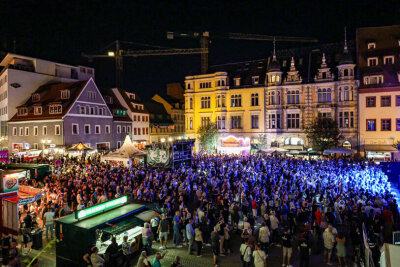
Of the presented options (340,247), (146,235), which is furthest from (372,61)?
(146,235)

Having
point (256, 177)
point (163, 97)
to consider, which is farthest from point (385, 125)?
point (163, 97)

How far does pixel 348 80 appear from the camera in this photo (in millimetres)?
35938

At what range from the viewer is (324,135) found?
1304 inches

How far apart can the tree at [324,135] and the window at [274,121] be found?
23.4 feet

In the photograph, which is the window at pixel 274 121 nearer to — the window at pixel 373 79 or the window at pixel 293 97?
the window at pixel 293 97

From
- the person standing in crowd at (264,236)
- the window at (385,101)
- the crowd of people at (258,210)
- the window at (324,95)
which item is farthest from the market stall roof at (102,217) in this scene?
the window at (385,101)

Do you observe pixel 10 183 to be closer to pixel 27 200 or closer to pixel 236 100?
pixel 27 200

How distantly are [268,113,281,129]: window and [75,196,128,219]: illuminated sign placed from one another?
32.4m

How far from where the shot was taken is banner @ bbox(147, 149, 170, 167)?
2439cm

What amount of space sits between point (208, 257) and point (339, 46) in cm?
4023

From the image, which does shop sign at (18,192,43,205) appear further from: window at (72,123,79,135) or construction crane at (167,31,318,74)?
construction crane at (167,31,318,74)

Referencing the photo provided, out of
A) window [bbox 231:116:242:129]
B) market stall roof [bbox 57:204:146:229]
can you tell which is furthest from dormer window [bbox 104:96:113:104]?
market stall roof [bbox 57:204:146:229]

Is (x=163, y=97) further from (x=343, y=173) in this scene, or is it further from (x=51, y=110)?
(x=343, y=173)

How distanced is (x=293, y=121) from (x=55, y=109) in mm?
33980
